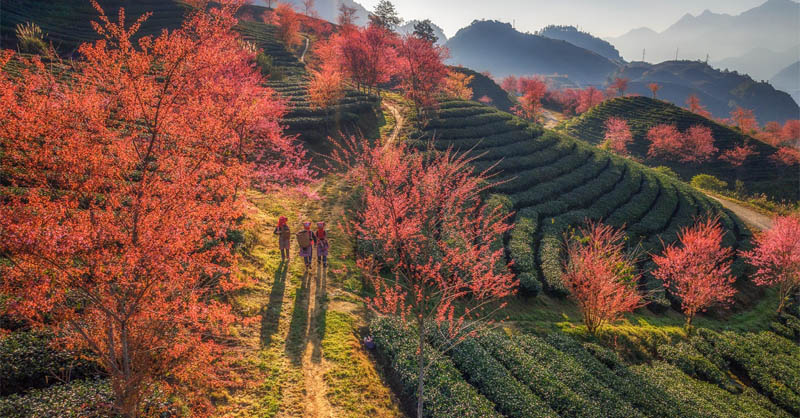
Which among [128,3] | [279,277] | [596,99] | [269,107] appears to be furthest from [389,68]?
[596,99]

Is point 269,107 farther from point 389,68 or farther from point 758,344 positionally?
point 758,344

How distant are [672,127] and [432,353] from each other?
2853 inches

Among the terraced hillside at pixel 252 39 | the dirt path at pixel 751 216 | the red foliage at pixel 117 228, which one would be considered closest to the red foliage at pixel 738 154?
the dirt path at pixel 751 216

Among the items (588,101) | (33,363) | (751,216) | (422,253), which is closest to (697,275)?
(422,253)

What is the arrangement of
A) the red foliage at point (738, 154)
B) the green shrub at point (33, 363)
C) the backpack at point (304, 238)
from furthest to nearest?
the red foliage at point (738, 154) < the backpack at point (304, 238) < the green shrub at point (33, 363)

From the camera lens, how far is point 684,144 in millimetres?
57094

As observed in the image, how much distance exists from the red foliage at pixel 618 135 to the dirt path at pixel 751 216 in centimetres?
2026

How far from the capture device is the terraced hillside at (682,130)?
51000mm

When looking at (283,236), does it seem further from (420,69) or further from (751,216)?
(751,216)

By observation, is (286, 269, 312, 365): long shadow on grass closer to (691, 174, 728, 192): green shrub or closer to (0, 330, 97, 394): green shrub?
(0, 330, 97, 394): green shrub

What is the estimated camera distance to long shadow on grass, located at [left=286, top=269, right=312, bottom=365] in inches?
428

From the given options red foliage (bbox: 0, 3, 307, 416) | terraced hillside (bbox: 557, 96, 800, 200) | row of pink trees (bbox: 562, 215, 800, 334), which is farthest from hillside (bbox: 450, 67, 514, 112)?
red foliage (bbox: 0, 3, 307, 416)

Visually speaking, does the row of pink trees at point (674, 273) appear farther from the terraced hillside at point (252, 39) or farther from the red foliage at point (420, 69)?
the red foliage at point (420, 69)

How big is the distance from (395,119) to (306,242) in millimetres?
28636
